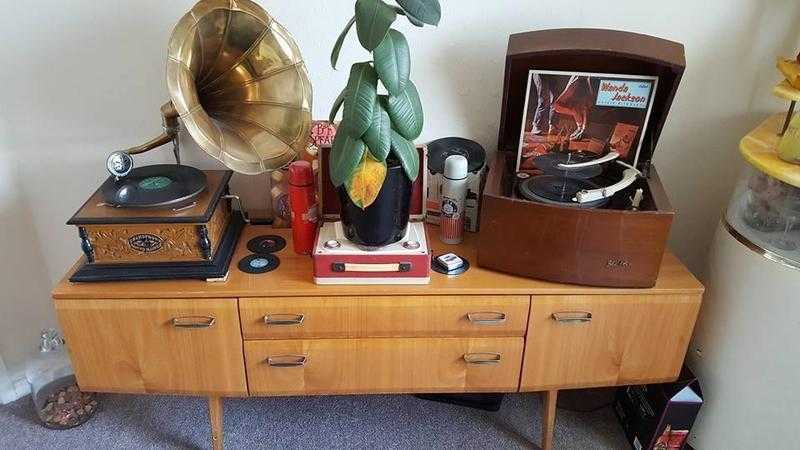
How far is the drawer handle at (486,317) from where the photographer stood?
4.07 feet

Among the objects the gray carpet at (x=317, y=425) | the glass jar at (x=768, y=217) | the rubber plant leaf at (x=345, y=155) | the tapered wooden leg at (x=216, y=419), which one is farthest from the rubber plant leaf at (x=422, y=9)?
the gray carpet at (x=317, y=425)

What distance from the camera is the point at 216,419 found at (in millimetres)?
1397

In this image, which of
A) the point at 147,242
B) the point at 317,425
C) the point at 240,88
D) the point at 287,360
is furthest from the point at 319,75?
the point at 317,425

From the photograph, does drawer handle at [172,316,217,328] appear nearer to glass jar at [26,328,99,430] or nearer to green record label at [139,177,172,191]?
green record label at [139,177,172,191]

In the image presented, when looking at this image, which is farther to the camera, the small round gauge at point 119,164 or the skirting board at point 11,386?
the skirting board at point 11,386

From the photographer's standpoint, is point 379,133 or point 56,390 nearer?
point 379,133

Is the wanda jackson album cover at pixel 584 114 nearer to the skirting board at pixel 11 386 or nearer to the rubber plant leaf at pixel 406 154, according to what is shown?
the rubber plant leaf at pixel 406 154

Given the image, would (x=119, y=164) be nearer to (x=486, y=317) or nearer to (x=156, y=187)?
(x=156, y=187)

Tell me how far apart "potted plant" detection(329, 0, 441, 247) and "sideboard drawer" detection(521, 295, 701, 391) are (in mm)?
385

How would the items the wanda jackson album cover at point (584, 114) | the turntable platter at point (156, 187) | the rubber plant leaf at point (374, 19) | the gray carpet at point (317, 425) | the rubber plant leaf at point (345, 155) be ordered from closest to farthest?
the rubber plant leaf at point (374, 19) → the rubber plant leaf at point (345, 155) → the turntable platter at point (156, 187) → the wanda jackson album cover at point (584, 114) → the gray carpet at point (317, 425)

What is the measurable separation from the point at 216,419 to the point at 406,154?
31.3 inches

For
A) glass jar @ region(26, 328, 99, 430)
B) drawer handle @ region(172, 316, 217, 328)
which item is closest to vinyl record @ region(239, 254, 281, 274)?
drawer handle @ region(172, 316, 217, 328)

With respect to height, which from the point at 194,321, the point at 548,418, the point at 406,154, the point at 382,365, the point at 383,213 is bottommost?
the point at 548,418

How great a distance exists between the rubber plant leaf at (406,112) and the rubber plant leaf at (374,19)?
0.13 m
